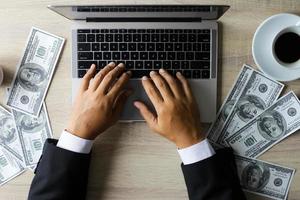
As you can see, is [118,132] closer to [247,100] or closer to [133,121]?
[133,121]

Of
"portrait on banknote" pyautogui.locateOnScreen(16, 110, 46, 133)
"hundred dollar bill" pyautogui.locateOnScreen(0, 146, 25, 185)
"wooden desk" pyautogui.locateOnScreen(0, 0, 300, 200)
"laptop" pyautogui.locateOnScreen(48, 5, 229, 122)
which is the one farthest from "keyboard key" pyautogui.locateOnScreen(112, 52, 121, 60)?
"hundred dollar bill" pyautogui.locateOnScreen(0, 146, 25, 185)

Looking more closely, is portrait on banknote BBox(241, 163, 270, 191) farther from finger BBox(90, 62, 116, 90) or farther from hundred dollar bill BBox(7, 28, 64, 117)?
hundred dollar bill BBox(7, 28, 64, 117)

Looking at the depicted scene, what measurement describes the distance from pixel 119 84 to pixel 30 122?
0.23 m

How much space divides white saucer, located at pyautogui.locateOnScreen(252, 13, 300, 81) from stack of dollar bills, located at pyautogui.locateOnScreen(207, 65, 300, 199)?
4 centimetres

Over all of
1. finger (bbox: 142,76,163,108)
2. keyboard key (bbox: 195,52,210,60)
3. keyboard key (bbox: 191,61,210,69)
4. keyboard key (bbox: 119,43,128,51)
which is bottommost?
finger (bbox: 142,76,163,108)

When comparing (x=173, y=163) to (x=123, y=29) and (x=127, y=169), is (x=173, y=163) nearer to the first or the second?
(x=127, y=169)

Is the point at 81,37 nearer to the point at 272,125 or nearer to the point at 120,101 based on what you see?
the point at 120,101

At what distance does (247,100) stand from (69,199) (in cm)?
45

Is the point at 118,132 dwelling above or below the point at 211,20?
below

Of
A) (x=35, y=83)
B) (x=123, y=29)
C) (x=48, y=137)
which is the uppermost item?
(x=123, y=29)

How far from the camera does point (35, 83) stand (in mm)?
1028

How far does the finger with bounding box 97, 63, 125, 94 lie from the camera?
0.98 meters

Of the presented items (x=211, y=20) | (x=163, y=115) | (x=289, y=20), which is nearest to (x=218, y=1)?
(x=211, y=20)

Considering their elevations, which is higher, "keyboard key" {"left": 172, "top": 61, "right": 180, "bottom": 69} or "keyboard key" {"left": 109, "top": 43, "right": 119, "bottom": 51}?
"keyboard key" {"left": 109, "top": 43, "right": 119, "bottom": 51}
